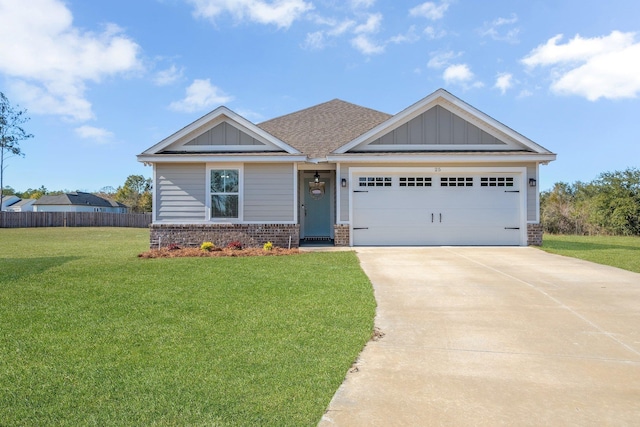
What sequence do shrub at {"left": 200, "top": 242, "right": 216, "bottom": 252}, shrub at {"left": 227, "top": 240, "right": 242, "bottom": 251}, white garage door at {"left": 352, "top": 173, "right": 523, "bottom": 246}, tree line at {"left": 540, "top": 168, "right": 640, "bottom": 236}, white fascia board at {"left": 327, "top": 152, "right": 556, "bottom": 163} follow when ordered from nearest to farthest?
shrub at {"left": 200, "top": 242, "right": 216, "bottom": 252} < shrub at {"left": 227, "top": 240, "right": 242, "bottom": 251} < white fascia board at {"left": 327, "top": 152, "right": 556, "bottom": 163} < white garage door at {"left": 352, "top": 173, "right": 523, "bottom": 246} < tree line at {"left": 540, "top": 168, "right": 640, "bottom": 236}

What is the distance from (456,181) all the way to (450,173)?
1.16 ft

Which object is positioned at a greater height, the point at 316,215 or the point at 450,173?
the point at 450,173

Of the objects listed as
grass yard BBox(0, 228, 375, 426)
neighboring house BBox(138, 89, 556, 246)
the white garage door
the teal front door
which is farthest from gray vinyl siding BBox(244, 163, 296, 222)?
grass yard BBox(0, 228, 375, 426)

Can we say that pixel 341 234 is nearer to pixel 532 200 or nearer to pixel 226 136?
pixel 226 136

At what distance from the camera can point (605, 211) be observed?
2044cm

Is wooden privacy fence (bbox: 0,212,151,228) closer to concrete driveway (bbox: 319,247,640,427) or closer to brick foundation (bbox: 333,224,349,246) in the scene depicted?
brick foundation (bbox: 333,224,349,246)

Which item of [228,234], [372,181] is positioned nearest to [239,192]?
[228,234]

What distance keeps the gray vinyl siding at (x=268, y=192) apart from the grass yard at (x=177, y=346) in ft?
17.7

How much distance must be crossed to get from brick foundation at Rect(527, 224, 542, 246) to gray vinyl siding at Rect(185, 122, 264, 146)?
30.0ft

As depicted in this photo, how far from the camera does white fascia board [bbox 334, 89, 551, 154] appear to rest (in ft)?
41.2

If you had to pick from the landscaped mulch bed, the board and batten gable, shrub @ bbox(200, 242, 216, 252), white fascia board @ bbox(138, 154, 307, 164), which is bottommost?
the landscaped mulch bed

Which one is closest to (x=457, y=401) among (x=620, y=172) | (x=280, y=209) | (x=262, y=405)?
(x=262, y=405)

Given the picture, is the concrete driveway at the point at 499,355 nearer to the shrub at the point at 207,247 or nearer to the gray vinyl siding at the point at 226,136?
the shrub at the point at 207,247

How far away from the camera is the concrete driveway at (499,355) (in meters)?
2.72
